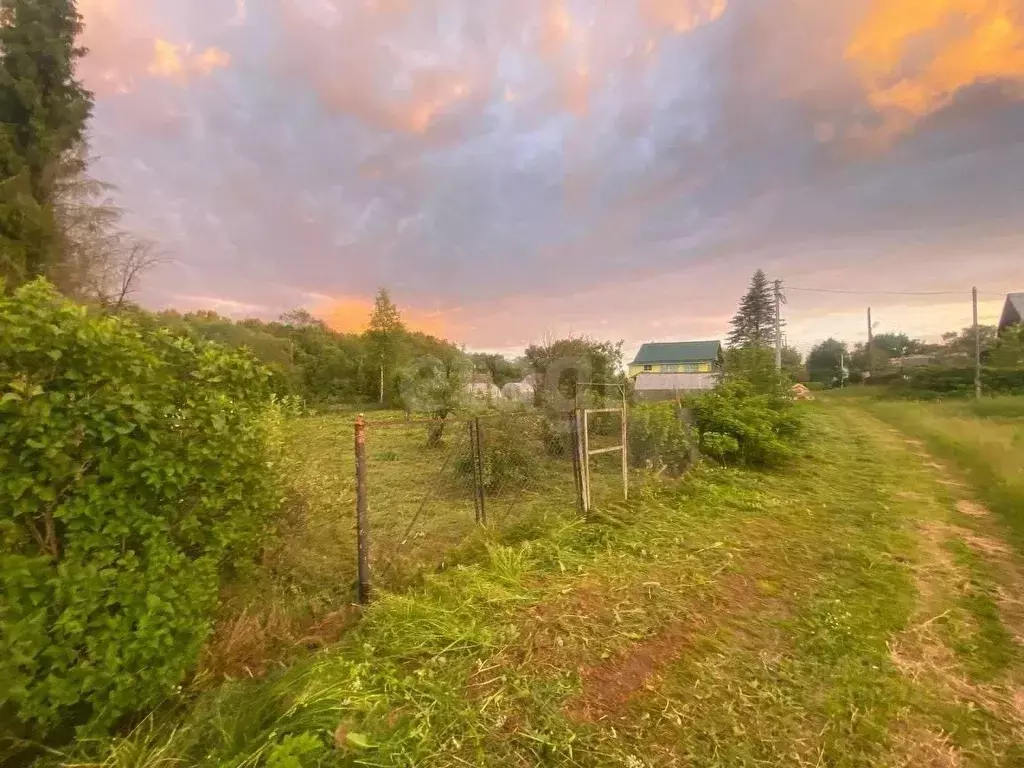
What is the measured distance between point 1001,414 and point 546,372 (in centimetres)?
1775

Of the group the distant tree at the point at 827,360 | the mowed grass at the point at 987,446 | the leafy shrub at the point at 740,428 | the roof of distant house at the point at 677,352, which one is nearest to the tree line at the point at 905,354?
the distant tree at the point at 827,360

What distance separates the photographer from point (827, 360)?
→ 58219mm

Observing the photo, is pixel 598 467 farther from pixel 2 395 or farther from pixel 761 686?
pixel 2 395

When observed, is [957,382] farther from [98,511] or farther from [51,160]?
[51,160]

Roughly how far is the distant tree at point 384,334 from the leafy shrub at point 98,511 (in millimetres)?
33384

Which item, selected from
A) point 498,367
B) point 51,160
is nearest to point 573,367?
point 498,367

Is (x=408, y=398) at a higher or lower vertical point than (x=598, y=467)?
higher

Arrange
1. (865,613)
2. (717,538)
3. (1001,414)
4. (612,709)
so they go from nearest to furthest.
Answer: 1. (612,709)
2. (865,613)
3. (717,538)
4. (1001,414)

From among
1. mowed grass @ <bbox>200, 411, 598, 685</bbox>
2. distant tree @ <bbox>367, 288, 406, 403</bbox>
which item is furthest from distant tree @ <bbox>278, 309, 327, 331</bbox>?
mowed grass @ <bbox>200, 411, 598, 685</bbox>

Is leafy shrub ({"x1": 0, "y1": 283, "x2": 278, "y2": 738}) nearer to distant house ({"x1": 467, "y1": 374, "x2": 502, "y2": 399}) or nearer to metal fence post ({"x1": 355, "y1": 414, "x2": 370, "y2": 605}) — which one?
metal fence post ({"x1": 355, "y1": 414, "x2": 370, "y2": 605})

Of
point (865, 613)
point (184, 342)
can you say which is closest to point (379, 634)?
point (184, 342)

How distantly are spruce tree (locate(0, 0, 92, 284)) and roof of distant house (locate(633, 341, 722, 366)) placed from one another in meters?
46.7

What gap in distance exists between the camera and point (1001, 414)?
17.9m

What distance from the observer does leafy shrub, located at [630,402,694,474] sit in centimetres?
847
